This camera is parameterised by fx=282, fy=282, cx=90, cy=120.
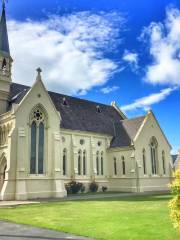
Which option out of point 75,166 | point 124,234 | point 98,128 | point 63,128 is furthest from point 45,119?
point 124,234

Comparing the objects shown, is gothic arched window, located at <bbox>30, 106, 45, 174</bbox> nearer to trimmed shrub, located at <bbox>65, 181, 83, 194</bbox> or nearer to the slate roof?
the slate roof

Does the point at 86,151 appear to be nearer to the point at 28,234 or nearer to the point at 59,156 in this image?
the point at 59,156

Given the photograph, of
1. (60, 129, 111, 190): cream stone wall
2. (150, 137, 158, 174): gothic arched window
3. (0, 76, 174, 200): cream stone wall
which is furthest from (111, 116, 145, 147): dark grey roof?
(150, 137, 158, 174): gothic arched window

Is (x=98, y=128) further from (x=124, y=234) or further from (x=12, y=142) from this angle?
(x=124, y=234)

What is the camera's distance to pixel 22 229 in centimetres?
1296

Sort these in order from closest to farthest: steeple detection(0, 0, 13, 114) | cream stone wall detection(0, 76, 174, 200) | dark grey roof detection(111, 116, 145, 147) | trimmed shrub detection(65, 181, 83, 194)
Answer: cream stone wall detection(0, 76, 174, 200) < steeple detection(0, 0, 13, 114) < trimmed shrub detection(65, 181, 83, 194) < dark grey roof detection(111, 116, 145, 147)

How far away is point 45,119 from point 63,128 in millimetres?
4983

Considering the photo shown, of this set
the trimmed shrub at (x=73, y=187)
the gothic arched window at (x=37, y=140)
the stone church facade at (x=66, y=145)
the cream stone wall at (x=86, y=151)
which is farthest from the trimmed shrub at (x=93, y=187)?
the gothic arched window at (x=37, y=140)

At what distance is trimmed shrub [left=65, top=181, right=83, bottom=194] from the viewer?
127ft

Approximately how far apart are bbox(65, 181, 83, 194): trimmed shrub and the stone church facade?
0.73 m

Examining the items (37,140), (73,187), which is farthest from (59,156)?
(73,187)

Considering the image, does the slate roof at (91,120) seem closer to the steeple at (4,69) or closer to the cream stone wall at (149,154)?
the cream stone wall at (149,154)

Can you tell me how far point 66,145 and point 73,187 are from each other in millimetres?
5965

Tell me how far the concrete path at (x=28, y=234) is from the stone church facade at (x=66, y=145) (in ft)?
59.5
